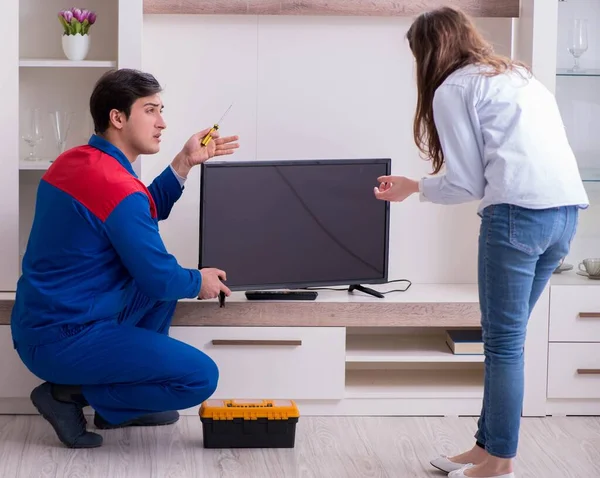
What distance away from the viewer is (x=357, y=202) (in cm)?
336

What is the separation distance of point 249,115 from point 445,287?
1003mm

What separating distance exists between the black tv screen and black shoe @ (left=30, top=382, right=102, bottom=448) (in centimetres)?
65

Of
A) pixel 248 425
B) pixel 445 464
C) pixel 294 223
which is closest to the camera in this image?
pixel 445 464

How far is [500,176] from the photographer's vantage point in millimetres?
2367

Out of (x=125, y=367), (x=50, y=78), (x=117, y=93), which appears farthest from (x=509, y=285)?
(x=50, y=78)

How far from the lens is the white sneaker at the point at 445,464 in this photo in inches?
107

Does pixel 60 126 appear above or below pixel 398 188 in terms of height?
above

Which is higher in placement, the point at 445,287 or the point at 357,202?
the point at 357,202

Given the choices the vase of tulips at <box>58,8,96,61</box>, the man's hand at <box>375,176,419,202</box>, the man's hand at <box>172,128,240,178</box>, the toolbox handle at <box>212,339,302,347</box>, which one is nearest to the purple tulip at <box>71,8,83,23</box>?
the vase of tulips at <box>58,8,96,61</box>

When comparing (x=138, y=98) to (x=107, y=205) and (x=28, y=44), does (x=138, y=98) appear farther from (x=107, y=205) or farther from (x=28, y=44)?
(x=28, y=44)

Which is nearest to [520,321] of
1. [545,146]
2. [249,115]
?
[545,146]

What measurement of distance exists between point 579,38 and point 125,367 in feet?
6.51

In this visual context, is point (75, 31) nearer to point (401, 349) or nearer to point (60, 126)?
point (60, 126)

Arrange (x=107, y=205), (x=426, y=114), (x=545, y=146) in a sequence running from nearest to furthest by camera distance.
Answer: (x=545, y=146)
(x=426, y=114)
(x=107, y=205)
